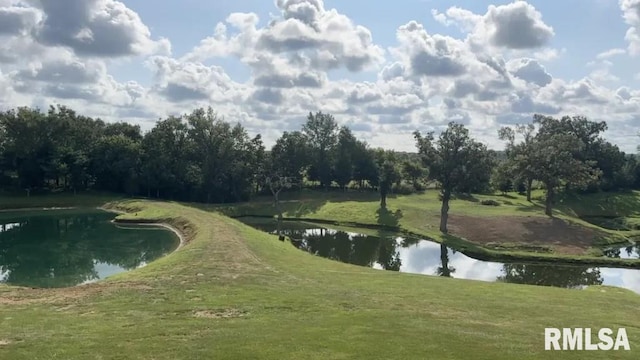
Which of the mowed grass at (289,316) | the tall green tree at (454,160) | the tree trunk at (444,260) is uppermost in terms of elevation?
the tall green tree at (454,160)

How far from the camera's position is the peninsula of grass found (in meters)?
50.7

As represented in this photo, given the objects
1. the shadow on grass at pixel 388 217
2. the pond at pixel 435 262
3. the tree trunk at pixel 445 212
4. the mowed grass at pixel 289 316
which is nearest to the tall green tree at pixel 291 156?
the shadow on grass at pixel 388 217

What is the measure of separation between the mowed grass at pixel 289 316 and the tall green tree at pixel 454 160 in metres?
28.4

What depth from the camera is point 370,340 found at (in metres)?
15.7

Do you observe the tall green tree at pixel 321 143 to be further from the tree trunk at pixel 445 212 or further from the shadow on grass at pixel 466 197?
the tree trunk at pixel 445 212

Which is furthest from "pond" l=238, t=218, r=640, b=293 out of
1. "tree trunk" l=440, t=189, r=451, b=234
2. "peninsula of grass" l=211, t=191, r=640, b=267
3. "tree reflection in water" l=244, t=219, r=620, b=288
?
"tree trunk" l=440, t=189, r=451, b=234

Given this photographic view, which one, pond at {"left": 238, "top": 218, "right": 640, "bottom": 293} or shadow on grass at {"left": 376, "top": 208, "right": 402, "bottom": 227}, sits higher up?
shadow on grass at {"left": 376, "top": 208, "right": 402, "bottom": 227}

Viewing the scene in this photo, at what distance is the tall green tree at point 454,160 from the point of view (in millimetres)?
58656

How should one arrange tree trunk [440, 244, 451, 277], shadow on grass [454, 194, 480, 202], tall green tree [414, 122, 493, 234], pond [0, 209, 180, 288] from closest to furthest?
1. pond [0, 209, 180, 288]
2. tree trunk [440, 244, 451, 277]
3. tall green tree [414, 122, 493, 234]
4. shadow on grass [454, 194, 480, 202]

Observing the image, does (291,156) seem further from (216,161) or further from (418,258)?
(418,258)

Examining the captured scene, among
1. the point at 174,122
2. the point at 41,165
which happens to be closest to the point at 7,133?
the point at 41,165

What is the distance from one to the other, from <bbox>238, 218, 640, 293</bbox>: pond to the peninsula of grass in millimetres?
1838

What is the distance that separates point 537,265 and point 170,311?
3676 centimetres

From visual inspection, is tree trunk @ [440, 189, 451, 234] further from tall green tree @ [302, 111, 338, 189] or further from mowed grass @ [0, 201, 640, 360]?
tall green tree @ [302, 111, 338, 189]
